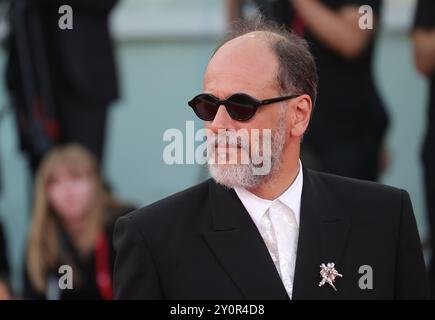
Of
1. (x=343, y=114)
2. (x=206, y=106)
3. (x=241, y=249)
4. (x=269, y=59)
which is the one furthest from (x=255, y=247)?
(x=343, y=114)

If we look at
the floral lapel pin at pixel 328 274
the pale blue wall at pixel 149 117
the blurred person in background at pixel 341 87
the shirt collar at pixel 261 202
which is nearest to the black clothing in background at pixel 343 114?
the blurred person in background at pixel 341 87

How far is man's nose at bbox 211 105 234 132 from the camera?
2.35 metres

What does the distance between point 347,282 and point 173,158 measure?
99 cm

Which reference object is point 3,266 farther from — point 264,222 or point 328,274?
point 328,274

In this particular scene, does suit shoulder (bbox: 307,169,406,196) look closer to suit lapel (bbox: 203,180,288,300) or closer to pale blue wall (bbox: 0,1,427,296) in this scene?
suit lapel (bbox: 203,180,288,300)

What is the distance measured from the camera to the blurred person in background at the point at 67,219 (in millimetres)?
4879

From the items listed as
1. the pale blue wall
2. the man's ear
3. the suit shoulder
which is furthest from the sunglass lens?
the pale blue wall

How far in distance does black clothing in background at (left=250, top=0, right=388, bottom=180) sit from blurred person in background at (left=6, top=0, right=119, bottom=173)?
0.99 meters

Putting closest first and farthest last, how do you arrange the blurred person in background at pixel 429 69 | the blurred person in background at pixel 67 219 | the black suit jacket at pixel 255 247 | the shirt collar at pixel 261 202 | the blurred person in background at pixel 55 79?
the black suit jacket at pixel 255 247, the shirt collar at pixel 261 202, the blurred person in background at pixel 429 69, the blurred person in background at pixel 67 219, the blurred person in background at pixel 55 79

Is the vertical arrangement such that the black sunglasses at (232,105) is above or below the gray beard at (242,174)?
above

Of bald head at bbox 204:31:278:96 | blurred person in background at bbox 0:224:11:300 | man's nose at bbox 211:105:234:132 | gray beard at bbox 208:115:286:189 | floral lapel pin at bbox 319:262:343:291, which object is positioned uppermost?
bald head at bbox 204:31:278:96

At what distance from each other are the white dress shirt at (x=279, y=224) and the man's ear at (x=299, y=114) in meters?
0.17

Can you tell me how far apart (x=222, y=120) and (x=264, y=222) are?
286 mm

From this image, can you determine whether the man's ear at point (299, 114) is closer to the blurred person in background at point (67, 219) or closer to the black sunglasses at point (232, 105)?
the black sunglasses at point (232, 105)
